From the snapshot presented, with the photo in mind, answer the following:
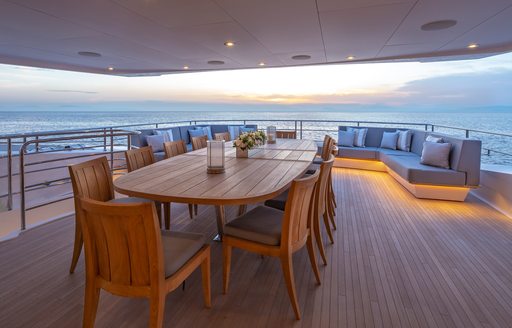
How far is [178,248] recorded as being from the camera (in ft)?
4.56

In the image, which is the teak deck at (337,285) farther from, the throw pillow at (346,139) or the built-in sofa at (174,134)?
the throw pillow at (346,139)

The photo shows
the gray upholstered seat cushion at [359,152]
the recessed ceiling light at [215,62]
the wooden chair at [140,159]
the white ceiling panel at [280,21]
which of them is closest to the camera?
the wooden chair at [140,159]

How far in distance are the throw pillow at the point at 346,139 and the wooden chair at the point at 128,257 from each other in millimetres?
5428

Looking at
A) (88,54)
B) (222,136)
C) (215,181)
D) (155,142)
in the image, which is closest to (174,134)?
(155,142)

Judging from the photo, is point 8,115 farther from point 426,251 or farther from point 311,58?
point 426,251

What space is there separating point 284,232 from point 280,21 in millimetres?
2446

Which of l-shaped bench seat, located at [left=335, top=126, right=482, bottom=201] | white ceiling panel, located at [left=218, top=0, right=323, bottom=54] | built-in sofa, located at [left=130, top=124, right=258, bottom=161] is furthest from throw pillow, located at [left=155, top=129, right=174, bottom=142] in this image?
l-shaped bench seat, located at [left=335, top=126, right=482, bottom=201]

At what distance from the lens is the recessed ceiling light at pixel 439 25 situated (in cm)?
300

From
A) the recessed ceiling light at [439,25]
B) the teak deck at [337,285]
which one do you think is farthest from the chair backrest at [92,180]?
the recessed ceiling light at [439,25]

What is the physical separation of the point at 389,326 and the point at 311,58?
4.46 m

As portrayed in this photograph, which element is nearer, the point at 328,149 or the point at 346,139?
the point at 328,149

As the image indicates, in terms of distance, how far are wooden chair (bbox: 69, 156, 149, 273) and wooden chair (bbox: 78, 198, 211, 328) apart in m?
0.63

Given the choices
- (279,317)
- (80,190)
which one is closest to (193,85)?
(80,190)

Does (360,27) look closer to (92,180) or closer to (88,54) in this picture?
(92,180)
